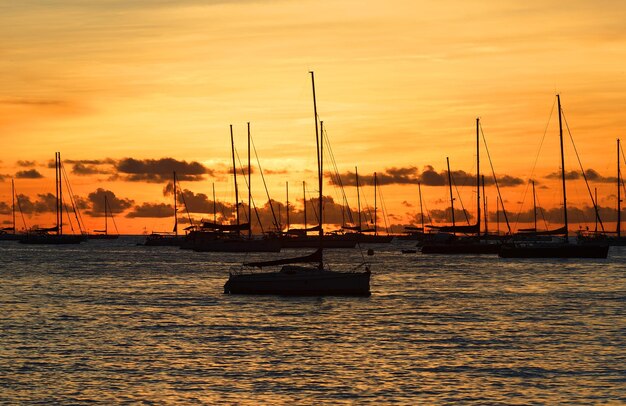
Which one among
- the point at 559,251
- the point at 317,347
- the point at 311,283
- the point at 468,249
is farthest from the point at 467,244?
the point at 317,347

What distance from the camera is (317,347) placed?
4569 centimetres

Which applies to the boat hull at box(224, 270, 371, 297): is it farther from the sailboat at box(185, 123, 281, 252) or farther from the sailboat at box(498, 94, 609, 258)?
the sailboat at box(185, 123, 281, 252)

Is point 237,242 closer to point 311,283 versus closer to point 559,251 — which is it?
point 559,251

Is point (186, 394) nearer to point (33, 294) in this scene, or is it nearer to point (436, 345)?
point (436, 345)

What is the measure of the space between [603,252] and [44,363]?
338 feet

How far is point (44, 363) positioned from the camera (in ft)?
134

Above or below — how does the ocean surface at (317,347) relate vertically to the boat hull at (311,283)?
below

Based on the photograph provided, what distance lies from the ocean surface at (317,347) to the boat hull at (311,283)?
0.89 m

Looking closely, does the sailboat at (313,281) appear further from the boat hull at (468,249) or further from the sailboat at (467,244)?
the boat hull at (468,249)

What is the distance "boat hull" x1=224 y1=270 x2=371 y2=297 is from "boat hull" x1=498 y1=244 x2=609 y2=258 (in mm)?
60286

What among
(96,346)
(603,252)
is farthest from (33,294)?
(603,252)

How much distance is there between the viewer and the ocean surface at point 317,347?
1355 inches

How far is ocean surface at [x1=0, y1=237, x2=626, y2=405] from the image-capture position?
3441cm

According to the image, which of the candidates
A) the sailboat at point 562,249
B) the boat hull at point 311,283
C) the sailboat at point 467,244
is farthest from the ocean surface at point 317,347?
the sailboat at point 467,244
